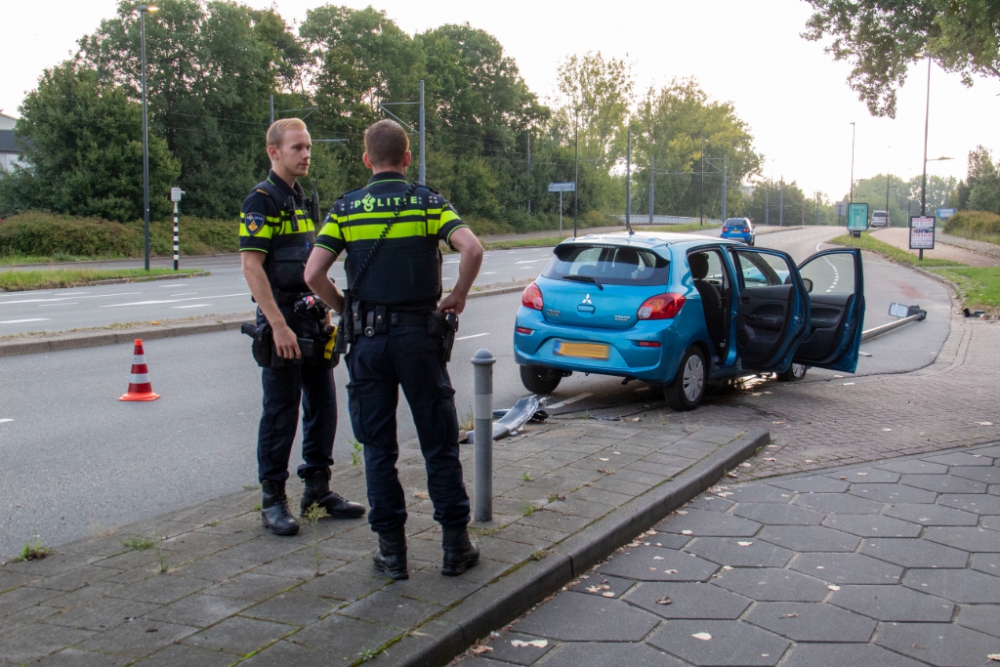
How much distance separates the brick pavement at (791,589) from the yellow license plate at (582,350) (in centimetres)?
235

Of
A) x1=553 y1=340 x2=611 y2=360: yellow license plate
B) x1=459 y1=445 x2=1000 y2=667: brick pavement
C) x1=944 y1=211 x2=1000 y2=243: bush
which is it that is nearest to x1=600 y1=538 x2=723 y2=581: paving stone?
x1=459 y1=445 x2=1000 y2=667: brick pavement

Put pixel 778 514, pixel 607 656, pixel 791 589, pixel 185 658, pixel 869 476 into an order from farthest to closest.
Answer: pixel 869 476 < pixel 778 514 < pixel 791 589 < pixel 607 656 < pixel 185 658

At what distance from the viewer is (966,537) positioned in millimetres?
4598

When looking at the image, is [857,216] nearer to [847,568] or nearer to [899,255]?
[899,255]

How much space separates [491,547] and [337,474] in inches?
61.9

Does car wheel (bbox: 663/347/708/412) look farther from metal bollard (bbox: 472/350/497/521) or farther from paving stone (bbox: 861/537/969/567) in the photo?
metal bollard (bbox: 472/350/497/521)

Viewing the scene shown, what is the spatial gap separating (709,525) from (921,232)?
110 ft

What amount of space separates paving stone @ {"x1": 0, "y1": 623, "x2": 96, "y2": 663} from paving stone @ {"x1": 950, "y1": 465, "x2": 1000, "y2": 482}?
5069 millimetres

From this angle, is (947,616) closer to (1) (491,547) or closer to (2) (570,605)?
(2) (570,605)

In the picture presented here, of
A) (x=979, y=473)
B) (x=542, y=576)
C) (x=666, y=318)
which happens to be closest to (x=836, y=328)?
(x=666, y=318)

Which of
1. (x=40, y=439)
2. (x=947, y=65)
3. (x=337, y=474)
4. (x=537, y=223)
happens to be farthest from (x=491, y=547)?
(x=537, y=223)

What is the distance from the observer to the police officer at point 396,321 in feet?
11.8

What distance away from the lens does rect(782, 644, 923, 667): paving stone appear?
3.19 meters

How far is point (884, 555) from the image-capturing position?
430 centimetres
